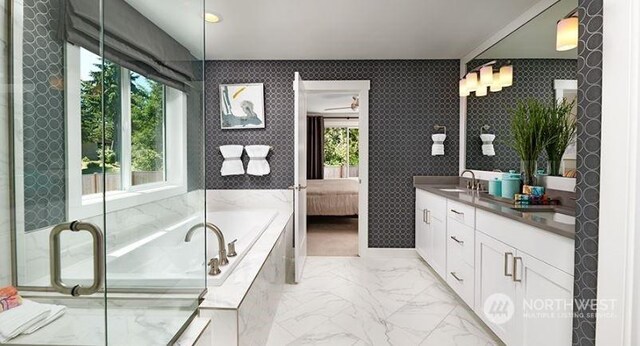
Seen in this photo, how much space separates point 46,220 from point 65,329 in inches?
22.0

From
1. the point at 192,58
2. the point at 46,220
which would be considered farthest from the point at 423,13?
the point at 46,220

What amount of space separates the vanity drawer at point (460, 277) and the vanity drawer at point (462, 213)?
295 mm

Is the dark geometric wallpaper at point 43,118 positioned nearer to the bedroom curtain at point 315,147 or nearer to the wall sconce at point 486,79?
the wall sconce at point 486,79

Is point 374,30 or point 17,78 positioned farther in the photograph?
point 374,30

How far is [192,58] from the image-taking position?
171cm

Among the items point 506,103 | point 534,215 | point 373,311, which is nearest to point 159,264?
point 373,311

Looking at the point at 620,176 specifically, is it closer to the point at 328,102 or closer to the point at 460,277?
the point at 460,277

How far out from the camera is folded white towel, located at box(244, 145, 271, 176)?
388 cm

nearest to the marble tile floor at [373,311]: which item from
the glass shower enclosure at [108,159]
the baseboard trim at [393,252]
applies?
the baseboard trim at [393,252]

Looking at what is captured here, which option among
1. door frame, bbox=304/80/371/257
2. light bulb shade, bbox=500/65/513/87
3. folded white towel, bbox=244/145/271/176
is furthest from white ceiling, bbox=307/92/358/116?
light bulb shade, bbox=500/65/513/87

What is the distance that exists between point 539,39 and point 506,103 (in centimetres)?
59

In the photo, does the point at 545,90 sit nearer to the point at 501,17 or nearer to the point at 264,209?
the point at 501,17

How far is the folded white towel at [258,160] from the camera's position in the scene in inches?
153

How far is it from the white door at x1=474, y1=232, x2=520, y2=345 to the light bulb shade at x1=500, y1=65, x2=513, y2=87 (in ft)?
4.86
